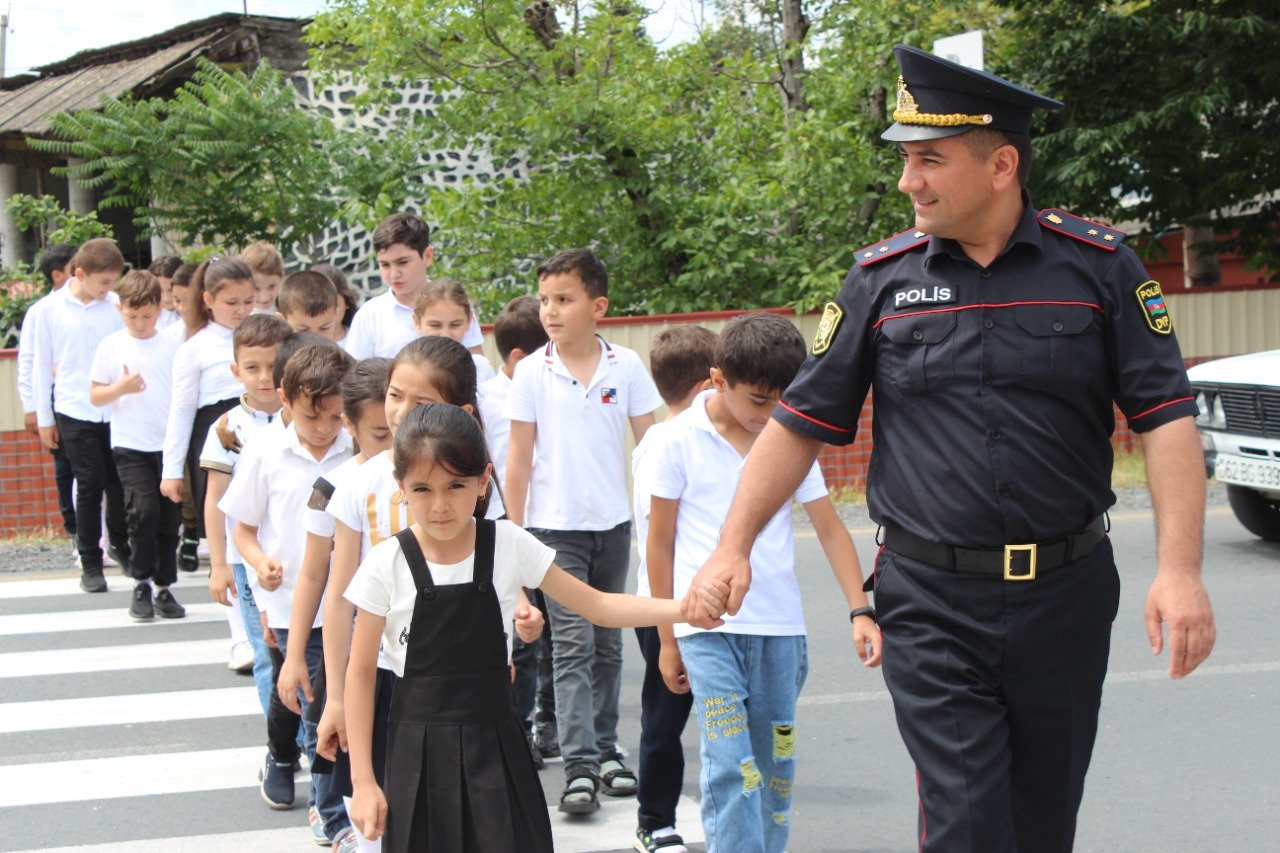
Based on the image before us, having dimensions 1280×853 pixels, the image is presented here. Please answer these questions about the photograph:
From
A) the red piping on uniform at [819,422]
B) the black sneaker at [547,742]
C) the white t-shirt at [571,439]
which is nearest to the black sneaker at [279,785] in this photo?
the black sneaker at [547,742]

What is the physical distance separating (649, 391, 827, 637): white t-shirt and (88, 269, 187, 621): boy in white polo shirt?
4.86m

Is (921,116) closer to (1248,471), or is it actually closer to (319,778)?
(319,778)

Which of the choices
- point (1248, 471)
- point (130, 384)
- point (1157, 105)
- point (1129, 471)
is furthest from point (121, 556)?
point (1157, 105)

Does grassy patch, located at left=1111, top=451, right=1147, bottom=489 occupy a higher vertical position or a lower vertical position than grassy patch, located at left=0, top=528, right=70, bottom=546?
higher

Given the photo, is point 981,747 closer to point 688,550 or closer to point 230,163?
point 688,550

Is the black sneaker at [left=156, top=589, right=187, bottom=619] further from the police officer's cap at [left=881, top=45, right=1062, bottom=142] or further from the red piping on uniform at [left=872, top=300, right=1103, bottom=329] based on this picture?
the police officer's cap at [left=881, top=45, right=1062, bottom=142]

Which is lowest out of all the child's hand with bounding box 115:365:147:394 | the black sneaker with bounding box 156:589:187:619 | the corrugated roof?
the black sneaker with bounding box 156:589:187:619

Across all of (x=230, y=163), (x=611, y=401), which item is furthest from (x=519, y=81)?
(x=611, y=401)

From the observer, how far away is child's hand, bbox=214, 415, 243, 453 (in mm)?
5832

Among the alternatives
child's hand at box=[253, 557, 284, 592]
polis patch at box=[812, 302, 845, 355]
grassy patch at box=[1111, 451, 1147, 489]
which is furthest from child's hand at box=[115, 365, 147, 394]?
grassy patch at box=[1111, 451, 1147, 489]

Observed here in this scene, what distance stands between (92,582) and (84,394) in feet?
4.06

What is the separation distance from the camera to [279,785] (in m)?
5.77

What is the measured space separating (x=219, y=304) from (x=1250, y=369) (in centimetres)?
631

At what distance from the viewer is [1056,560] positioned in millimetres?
3314
